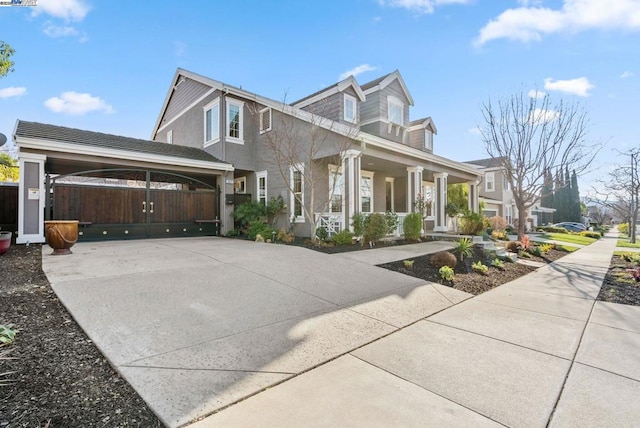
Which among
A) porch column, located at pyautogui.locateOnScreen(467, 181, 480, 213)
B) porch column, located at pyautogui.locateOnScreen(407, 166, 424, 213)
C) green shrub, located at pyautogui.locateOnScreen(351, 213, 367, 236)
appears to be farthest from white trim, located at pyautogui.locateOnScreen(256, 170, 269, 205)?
porch column, located at pyautogui.locateOnScreen(467, 181, 480, 213)

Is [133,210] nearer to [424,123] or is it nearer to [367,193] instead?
[367,193]

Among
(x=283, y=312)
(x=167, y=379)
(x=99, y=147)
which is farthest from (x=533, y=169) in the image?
(x=99, y=147)

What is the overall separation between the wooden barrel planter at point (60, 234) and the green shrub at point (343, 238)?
7136 mm

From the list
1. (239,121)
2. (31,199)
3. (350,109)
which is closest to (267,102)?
(239,121)

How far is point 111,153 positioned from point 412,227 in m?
11.1

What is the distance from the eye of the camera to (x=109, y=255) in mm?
7305

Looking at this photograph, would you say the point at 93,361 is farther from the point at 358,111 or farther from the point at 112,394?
the point at 358,111

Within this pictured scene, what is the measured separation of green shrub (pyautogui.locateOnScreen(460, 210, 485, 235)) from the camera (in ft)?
47.6

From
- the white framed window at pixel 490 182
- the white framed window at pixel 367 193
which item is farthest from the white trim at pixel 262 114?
the white framed window at pixel 490 182

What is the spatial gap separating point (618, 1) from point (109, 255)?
14.1 m

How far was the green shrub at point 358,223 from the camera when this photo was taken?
32.8 ft

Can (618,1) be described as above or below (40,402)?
above

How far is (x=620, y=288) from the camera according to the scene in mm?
6148

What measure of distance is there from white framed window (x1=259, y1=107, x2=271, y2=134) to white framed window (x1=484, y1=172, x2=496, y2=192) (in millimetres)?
24404
